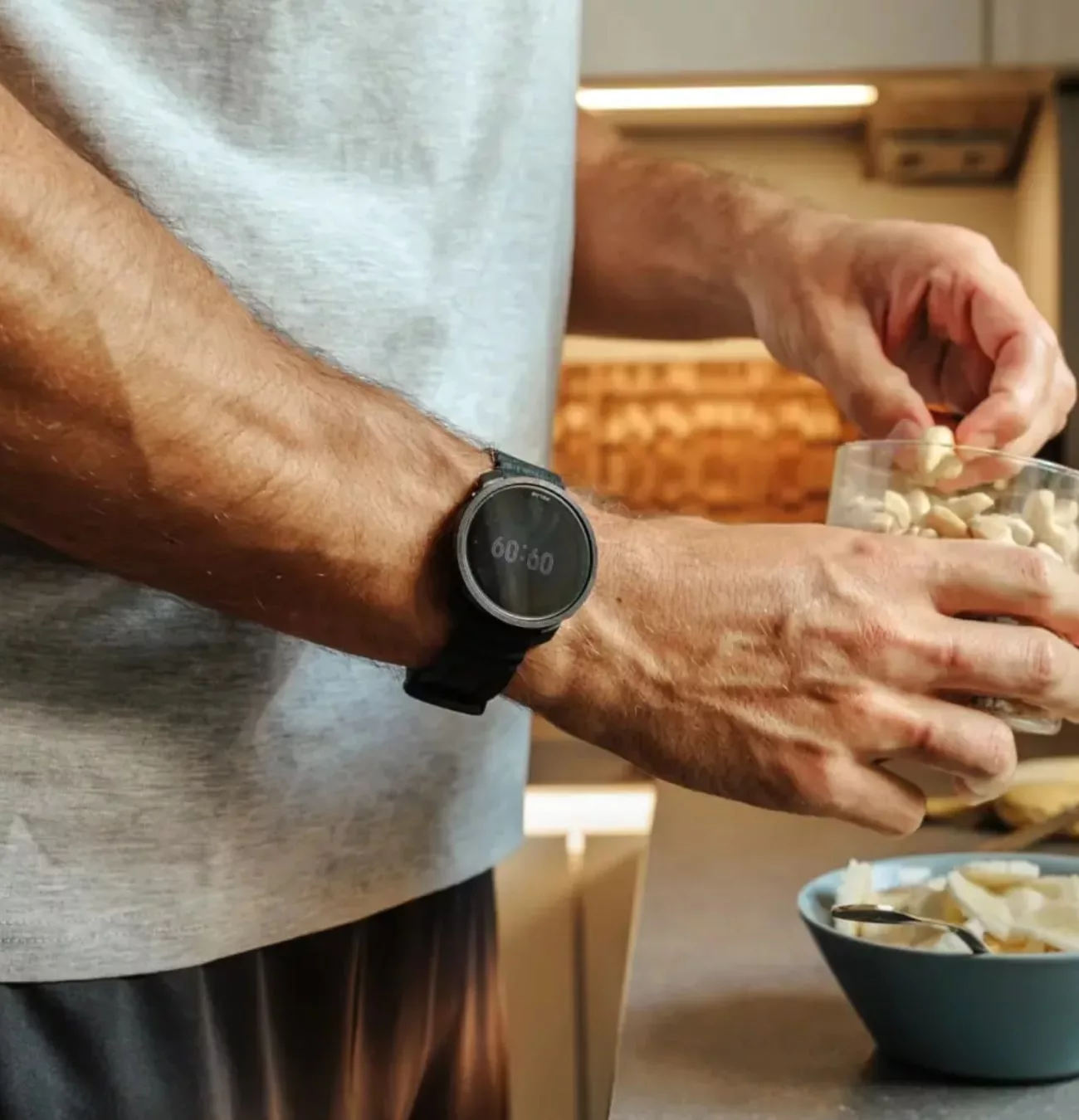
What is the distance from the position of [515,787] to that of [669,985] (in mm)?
133

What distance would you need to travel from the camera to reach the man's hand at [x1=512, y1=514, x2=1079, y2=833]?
52cm

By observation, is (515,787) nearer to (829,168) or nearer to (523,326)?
(523,326)

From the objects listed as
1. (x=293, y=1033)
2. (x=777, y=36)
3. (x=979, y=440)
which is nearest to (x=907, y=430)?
(x=979, y=440)

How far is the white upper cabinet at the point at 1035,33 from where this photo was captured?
61.3 inches

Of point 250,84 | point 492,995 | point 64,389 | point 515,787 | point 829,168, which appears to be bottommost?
point 492,995

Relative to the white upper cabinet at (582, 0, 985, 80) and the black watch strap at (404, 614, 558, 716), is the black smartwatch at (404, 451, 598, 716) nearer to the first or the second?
the black watch strap at (404, 614, 558, 716)

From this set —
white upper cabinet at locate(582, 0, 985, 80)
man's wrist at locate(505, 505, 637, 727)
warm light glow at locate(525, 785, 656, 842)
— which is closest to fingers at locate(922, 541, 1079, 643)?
man's wrist at locate(505, 505, 637, 727)

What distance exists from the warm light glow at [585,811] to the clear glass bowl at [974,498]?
91 cm

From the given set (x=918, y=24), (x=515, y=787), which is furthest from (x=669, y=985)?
(x=918, y=24)

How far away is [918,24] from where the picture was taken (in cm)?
157

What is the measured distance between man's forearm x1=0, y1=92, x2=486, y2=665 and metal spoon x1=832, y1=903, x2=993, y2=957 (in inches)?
8.9

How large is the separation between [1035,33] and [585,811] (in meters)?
0.97

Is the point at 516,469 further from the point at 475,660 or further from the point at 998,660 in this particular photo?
the point at 998,660

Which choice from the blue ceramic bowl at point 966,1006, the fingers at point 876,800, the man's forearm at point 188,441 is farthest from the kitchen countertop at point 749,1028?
the man's forearm at point 188,441
